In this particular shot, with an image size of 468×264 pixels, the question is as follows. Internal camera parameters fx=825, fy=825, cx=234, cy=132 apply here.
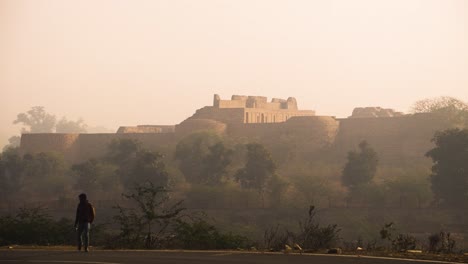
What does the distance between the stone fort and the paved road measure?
49.0 meters

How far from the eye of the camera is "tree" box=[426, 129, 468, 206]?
156ft

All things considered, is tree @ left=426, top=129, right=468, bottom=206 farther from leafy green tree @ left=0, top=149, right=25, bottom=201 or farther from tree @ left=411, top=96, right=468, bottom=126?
leafy green tree @ left=0, top=149, right=25, bottom=201

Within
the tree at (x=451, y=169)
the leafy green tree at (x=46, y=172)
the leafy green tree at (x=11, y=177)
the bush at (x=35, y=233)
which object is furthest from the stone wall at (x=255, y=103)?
the bush at (x=35, y=233)

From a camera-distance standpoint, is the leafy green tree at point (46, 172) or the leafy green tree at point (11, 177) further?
the leafy green tree at point (46, 172)

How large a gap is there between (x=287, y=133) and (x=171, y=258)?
52.3 meters

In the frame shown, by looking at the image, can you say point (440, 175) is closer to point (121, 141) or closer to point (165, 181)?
point (165, 181)

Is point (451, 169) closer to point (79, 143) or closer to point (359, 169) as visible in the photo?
point (359, 169)

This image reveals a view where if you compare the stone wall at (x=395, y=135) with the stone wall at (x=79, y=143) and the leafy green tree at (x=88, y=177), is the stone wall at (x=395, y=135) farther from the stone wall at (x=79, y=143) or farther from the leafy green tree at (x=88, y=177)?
→ the leafy green tree at (x=88, y=177)

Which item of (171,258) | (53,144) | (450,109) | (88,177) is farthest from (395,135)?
(171,258)

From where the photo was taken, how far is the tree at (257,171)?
5584cm

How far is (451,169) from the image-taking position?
48.5 meters

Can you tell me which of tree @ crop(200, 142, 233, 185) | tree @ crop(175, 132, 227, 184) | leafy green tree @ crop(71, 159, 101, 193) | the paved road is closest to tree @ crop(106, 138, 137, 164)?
leafy green tree @ crop(71, 159, 101, 193)

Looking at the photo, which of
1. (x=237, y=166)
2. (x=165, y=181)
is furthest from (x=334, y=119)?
(x=165, y=181)

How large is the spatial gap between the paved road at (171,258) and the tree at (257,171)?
37613mm
